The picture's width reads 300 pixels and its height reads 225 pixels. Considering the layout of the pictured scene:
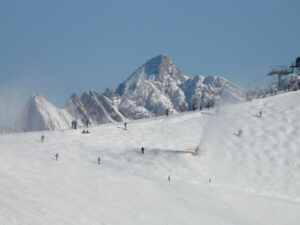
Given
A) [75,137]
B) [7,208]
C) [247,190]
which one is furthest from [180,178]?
[7,208]

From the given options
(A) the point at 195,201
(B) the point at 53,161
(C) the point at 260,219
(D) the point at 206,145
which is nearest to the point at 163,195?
(A) the point at 195,201

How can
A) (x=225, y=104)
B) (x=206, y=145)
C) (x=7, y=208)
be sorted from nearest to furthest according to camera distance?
(x=7, y=208)
(x=206, y=145)
(x=225, y=104)

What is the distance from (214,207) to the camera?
128ft

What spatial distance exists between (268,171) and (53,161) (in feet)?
72.9

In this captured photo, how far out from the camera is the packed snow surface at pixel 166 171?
3431 cm

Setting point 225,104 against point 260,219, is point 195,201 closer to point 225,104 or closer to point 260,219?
point 260,219

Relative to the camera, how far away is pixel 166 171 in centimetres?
5088

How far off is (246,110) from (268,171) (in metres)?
20.7

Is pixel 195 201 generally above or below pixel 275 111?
below

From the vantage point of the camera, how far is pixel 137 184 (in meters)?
43.0

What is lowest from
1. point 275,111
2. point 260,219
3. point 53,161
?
point 260,219

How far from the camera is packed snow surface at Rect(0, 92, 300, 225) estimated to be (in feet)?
113

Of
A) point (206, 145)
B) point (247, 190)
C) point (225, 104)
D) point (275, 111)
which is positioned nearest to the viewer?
point (247, 190)

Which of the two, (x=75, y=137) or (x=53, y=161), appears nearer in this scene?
(x=53, y=161)
